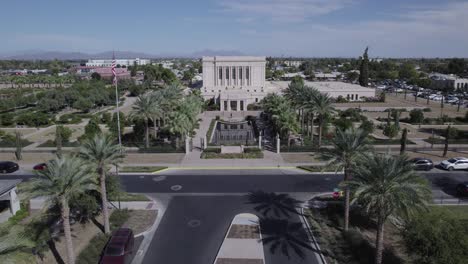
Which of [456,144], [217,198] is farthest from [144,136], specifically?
[456,144]

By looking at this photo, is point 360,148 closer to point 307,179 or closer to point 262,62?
point 307,179

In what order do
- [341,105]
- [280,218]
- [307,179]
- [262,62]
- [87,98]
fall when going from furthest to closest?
1. [262,62]
2. [341,105]
3. [87,98]
4. [307,179]
5. [280,218]

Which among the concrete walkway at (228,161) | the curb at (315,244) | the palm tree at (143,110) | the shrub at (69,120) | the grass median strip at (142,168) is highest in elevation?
the palm tree at (143,110)

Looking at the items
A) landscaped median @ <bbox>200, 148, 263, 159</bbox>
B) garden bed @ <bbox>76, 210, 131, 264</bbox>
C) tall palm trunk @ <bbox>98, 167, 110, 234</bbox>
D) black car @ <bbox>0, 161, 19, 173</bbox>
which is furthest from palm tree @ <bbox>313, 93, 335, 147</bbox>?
black car @ <bbox>0, 161, 19, 173</bbox>

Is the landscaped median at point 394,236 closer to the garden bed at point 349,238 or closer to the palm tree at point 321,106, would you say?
the garden bed at point 349,238

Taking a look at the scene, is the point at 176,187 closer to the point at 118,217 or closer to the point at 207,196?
the point at 207,196

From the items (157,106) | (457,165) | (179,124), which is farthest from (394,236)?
(157,106)

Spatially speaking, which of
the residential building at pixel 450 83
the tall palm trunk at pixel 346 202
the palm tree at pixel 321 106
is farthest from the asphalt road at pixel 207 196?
the residential building at pixel 450 83
